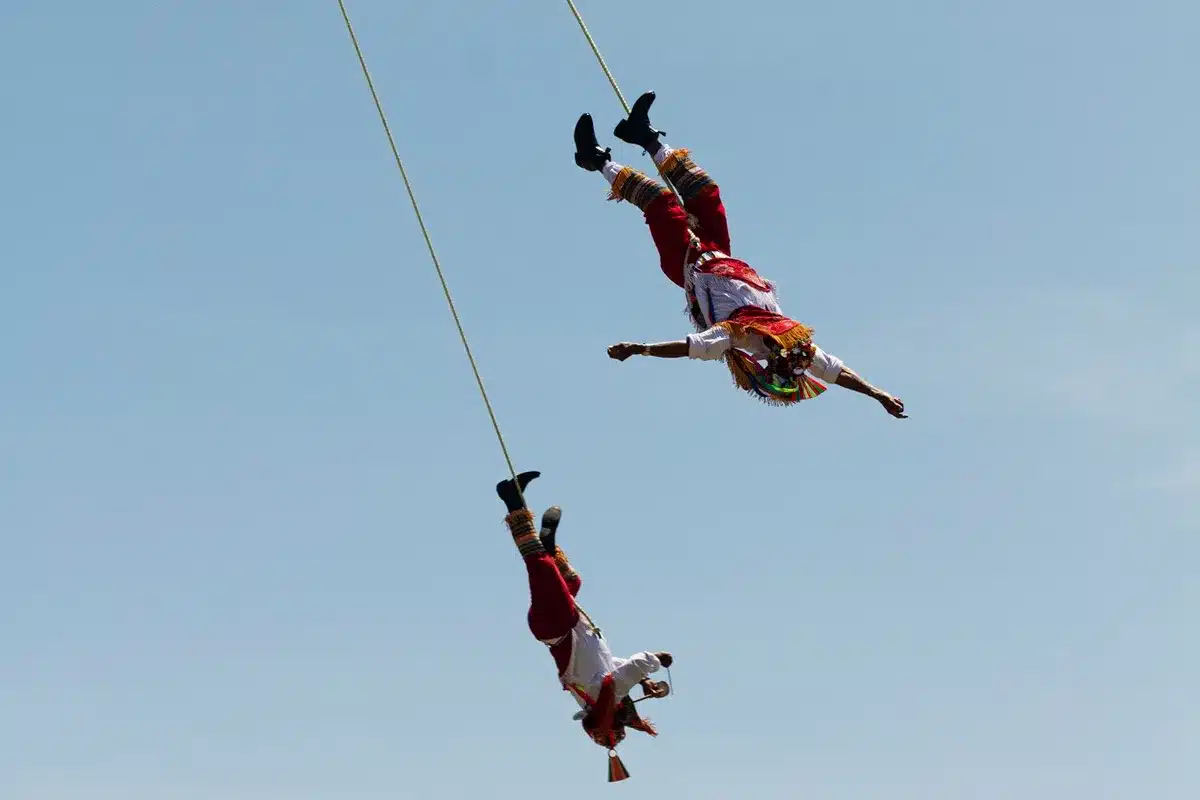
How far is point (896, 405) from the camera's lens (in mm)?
13758

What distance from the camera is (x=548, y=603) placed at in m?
13.8

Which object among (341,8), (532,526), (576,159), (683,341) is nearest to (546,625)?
(532,526)

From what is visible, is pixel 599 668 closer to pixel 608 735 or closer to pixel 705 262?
pixel 608 735

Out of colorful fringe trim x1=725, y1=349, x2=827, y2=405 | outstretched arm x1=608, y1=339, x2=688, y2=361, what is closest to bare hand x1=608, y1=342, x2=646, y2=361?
outstretched arm x1=608, y1=339, x2=688, y2=361

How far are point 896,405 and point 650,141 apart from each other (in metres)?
2.56

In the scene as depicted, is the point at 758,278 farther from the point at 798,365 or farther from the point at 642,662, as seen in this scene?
the point at 642,662

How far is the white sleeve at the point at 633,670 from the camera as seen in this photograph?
1406cm

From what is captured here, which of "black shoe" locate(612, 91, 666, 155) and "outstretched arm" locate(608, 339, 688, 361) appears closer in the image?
"outstretched arm" locate(608, 339, 688, 361)

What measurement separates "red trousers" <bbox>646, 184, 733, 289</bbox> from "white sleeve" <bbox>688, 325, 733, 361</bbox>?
2.28 feet

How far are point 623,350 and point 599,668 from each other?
114 inches

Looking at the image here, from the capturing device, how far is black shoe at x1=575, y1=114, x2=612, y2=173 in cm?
1399

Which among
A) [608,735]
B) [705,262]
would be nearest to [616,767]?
[608,735]

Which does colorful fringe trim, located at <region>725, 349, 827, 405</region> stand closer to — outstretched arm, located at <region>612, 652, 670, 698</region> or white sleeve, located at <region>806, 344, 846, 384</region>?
white sleeve, located at <region>806, 344, 846, 384</region>

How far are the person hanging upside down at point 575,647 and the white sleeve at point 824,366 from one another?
7.10 feet
